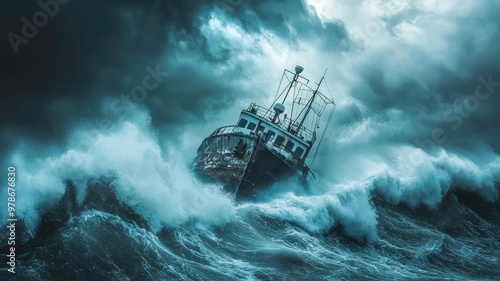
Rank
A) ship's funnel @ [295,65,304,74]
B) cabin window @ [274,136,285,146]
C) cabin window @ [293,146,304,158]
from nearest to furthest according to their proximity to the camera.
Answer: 1. cabin window @ [274,136,285,146]
2. cabin window @ [293,146,304,158]
3. ship's funnel @ [295,65,304,74]

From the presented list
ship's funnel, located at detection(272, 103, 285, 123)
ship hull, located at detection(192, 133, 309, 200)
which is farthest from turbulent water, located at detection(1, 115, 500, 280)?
ship's funnel, located at detection(272, 103, 285, 123)

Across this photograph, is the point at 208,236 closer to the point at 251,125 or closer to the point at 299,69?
the point at 251,125

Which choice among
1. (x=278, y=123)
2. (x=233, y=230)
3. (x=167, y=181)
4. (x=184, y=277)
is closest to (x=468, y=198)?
(x=278, y=123)

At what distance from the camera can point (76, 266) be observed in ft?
26.9

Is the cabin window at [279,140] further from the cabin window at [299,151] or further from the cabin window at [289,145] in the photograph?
the cabin window at [299,151]

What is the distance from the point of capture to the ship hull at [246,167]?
1864 cm

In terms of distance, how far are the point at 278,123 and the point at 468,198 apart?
12.9 meters

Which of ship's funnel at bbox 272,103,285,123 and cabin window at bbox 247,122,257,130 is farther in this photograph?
ship's funnel at bbox 272,103,285,123

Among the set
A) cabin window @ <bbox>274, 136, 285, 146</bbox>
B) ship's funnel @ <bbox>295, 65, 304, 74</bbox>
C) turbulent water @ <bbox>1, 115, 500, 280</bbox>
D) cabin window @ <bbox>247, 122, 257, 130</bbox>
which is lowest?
turbulent water @ <bbox>1, 115, 500, 280</bbox>

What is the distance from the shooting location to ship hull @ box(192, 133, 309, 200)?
18641 millimetres

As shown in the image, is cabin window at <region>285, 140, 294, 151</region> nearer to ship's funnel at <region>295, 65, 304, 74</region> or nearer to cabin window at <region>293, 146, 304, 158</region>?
cabin window at <region>293, 146, 304, 158</region>

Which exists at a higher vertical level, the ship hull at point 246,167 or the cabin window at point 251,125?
the cabin window at point 251,125

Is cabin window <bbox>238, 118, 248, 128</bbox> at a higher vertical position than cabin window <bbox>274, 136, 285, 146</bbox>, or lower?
higher

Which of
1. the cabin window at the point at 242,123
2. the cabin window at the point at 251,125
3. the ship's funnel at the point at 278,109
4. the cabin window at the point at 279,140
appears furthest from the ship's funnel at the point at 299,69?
the cabin window at the point at 279,140
